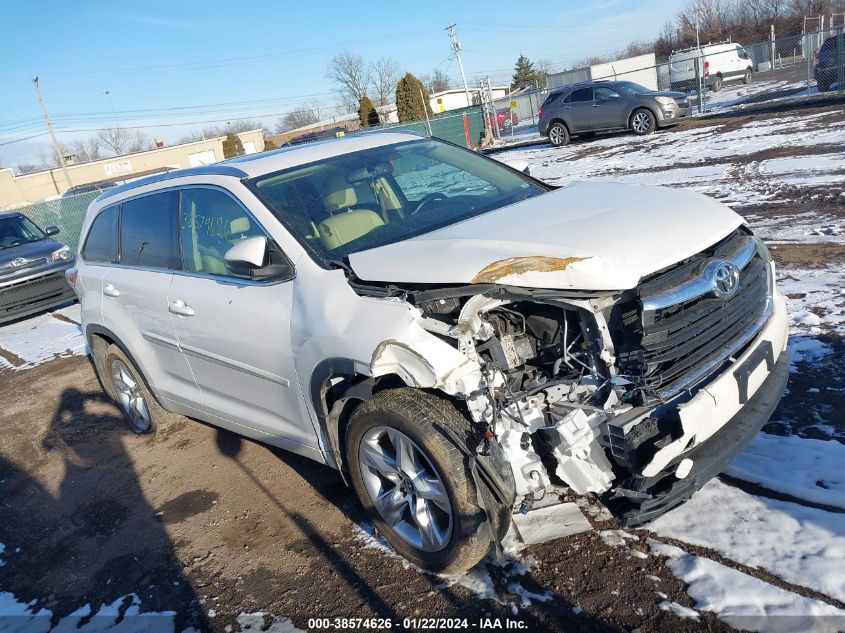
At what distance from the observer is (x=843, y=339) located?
14.0ft

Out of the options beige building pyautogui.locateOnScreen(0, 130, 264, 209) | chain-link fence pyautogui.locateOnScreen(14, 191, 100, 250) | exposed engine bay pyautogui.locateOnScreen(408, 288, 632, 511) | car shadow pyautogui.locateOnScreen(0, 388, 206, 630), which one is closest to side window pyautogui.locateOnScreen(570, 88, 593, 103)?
chain-link fence pyautogui.locateOnScreen(14, 191, 100, 250)

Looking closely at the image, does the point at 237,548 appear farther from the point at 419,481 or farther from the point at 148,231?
the point at 148,231

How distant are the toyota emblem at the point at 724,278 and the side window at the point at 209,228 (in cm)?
221

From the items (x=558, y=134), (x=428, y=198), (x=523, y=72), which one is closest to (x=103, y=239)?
(x=428, y=198)

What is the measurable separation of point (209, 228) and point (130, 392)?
6.96 feet

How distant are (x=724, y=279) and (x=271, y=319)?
7.02ft

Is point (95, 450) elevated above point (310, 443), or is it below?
below

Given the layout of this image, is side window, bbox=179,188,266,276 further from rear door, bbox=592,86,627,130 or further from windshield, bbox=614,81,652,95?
windshield, bbox=614,81,652,95

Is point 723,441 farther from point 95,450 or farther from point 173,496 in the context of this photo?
point 95,450

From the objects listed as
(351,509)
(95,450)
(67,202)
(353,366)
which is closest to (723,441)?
(353,366)

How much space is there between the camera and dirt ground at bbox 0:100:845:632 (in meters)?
2.74

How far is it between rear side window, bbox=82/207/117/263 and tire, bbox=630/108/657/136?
15.9 metres

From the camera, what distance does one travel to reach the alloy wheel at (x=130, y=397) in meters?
5.16

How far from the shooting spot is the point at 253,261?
3.16 m
